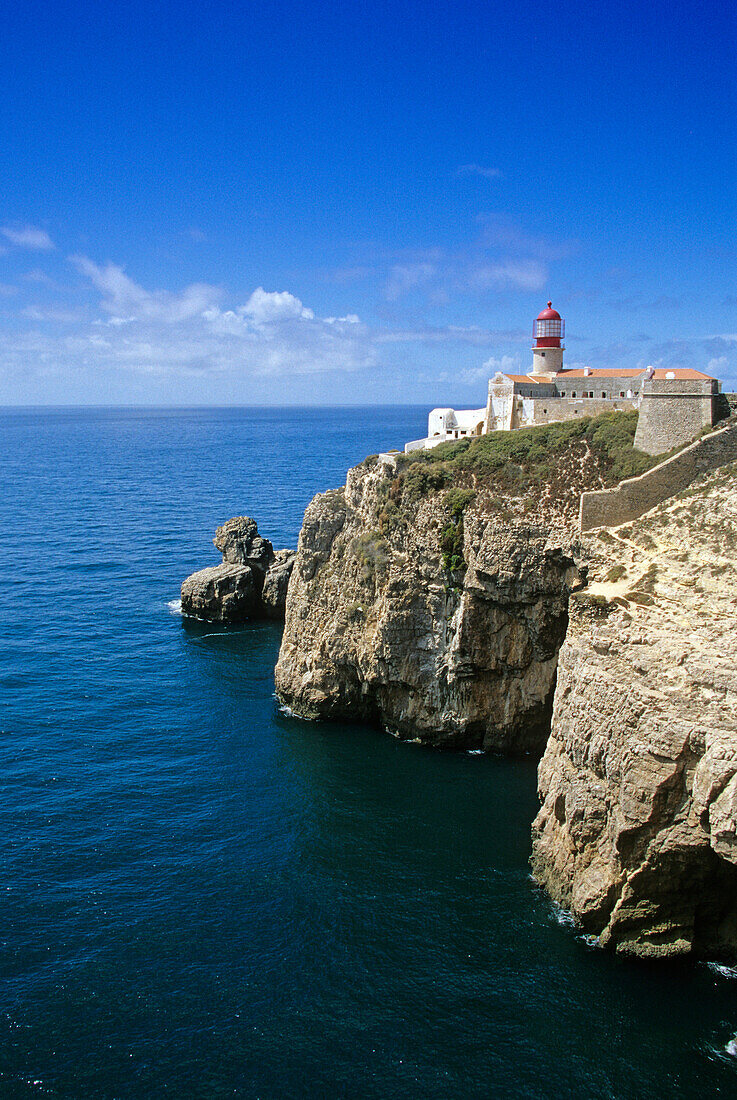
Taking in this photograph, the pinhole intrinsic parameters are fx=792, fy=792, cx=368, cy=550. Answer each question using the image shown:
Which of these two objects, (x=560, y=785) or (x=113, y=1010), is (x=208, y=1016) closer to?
(x=113, y=1010)

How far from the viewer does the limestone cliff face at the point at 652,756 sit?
24078 mm

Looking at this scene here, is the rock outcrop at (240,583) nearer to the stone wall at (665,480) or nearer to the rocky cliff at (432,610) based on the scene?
the rocky cliff at (432,610)

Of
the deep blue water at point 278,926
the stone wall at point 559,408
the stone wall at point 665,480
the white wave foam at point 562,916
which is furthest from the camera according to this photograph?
the stone wall at point 559,408

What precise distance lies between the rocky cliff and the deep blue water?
220 centimetres

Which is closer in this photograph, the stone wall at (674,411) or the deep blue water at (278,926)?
the deep blue water at (278,926)

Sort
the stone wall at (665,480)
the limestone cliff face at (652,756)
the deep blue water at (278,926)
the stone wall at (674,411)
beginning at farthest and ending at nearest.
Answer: the stone wall at (674,411), the stone wall at (665,480), the limestone cliff face at (652,756), the deep blue water at (278,926)

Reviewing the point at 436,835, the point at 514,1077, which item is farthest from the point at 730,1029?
the point at 436,835

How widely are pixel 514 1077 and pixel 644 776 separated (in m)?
9.37

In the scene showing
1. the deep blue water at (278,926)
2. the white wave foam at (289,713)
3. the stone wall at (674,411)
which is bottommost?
the deep blue water at (278,926)

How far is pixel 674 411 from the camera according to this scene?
1497 inches

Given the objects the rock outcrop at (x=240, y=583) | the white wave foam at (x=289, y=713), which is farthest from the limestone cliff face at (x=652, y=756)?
the rock outcrop at (x=240, y=583)

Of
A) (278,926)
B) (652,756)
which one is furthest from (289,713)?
(652,756)

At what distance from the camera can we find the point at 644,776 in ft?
81.4

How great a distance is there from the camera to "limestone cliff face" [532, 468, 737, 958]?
79.0ft
